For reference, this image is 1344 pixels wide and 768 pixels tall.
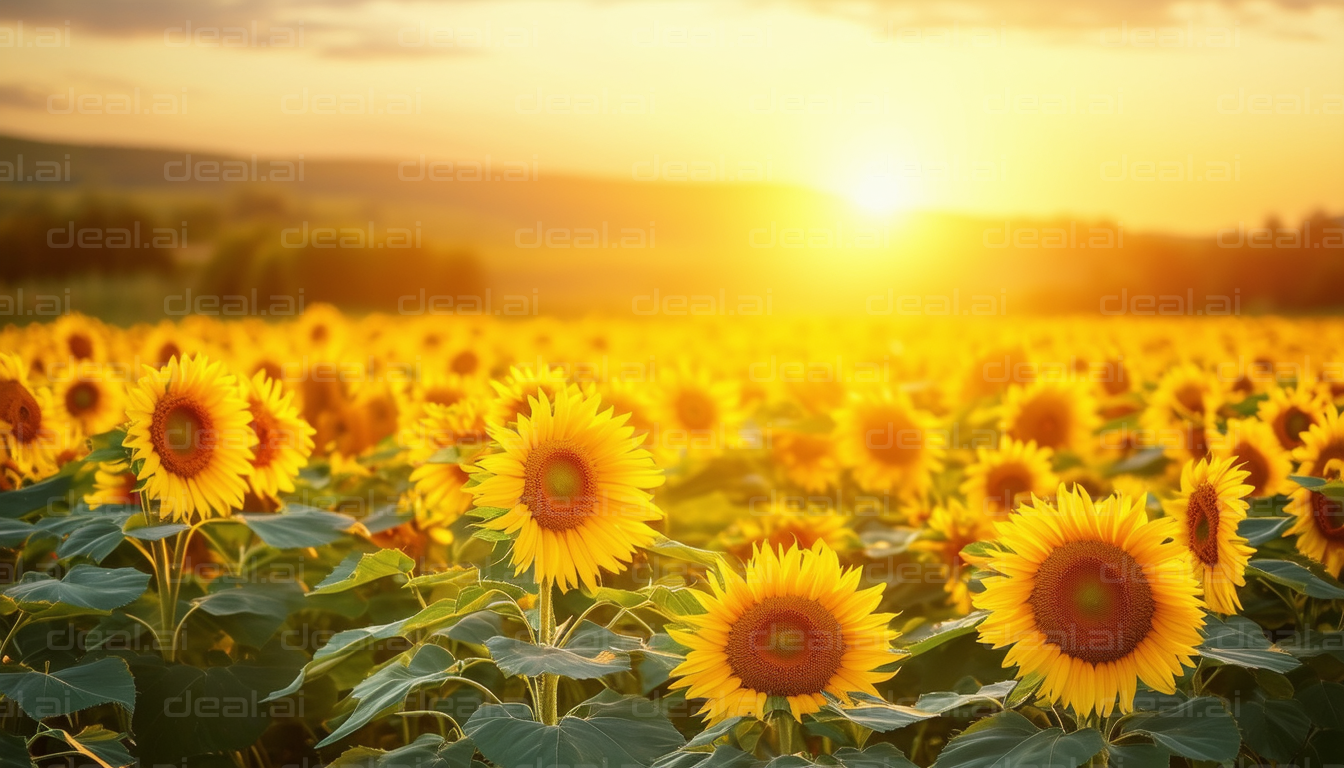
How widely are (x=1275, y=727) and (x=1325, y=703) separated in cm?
22

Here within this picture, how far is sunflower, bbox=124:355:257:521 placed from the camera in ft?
11.8

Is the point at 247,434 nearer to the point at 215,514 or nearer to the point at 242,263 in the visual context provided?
the point at 215,514

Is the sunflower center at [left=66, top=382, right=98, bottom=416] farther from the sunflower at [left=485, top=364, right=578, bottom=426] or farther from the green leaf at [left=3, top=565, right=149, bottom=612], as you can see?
the sunflower at [left=485, top=364, right=578, bottom=426]

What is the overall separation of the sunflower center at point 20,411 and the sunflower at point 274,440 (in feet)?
3.65

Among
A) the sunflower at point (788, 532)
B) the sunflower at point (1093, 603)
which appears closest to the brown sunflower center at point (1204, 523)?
the sunflower at point (1093, 603)

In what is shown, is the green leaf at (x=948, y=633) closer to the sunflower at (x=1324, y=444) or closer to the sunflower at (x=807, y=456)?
the sunflower at (x=1324, y=444)

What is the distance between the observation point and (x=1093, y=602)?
272cm

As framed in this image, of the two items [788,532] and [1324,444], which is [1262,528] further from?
[788,532]

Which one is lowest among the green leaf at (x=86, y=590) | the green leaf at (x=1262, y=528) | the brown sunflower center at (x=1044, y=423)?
the green leaf at (x=86, y=590)

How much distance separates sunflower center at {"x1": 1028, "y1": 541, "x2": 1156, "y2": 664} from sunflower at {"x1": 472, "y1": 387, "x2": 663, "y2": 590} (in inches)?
40.6

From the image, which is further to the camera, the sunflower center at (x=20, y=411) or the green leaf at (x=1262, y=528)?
the sunflower center at (x=20, y=411)

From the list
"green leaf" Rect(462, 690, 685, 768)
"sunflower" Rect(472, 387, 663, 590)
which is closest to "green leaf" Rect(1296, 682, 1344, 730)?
"green leaf" Rect(462, 690, 685, 768)


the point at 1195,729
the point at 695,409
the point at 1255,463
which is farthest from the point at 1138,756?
the point at 695,409

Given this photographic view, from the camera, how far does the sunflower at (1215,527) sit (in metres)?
3.01
